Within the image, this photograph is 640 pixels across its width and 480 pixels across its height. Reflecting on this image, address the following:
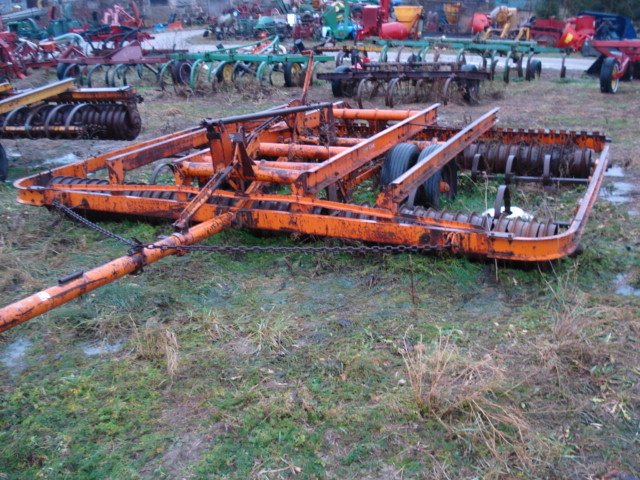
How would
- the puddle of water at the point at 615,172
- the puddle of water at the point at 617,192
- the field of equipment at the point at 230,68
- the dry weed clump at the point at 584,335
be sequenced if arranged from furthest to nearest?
the field of equipment at the point at 230,68 < the puddle of water at the point at 615,172 < the puddle of water at the point at 617,192 < the dry weed clump at the point at 584,335

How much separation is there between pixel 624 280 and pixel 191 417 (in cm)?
318

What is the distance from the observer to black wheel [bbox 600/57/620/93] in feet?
42.1

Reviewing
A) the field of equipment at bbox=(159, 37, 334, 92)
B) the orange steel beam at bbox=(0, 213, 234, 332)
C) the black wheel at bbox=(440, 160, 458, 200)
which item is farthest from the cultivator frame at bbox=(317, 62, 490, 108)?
the orange steel beam at bbox=(0, 213, 234, 332)

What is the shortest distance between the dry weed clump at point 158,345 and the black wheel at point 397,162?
285cm

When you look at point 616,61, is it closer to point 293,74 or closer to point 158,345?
point 293,74

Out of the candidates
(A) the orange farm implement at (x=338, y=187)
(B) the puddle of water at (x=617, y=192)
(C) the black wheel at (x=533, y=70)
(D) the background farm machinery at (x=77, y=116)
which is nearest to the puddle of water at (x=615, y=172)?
(B) the puddle of water at (x=617, y=192)

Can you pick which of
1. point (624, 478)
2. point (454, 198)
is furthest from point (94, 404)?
point (454, 198)

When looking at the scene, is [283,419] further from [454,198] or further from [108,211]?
[454,198]

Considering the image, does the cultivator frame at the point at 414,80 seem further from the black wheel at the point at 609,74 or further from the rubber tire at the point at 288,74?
the black wheel at the point at 609,74

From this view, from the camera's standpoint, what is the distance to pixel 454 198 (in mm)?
6297

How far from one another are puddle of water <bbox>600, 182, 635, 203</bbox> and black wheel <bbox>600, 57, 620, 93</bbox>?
7334mm

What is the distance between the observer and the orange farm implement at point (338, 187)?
411 cm

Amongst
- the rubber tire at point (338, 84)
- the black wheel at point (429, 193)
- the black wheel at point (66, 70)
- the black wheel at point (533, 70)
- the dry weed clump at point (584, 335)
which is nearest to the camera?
the dry weed clump at point (584, 335)

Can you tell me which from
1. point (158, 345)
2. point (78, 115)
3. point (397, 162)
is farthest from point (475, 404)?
point (78, 115)
